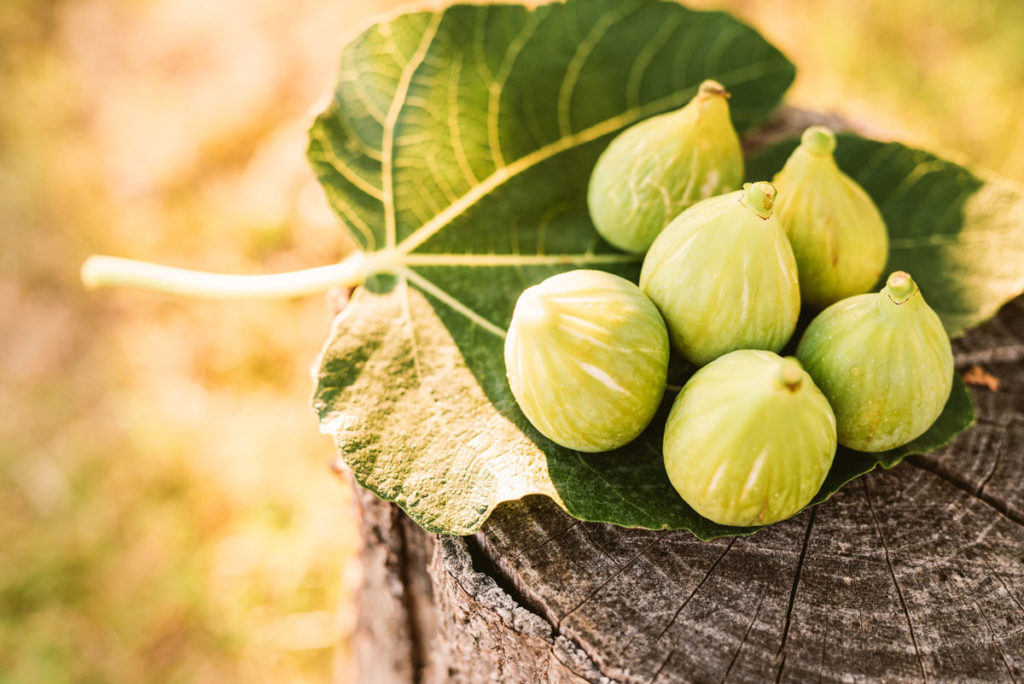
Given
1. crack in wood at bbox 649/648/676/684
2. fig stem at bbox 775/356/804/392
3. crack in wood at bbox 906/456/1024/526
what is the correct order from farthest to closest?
1. crack in wood at bbox 906/456/1024/526
2. crack in wood at bbox 649/648/676/684
3. fig stem at bbox 775/356/804/392

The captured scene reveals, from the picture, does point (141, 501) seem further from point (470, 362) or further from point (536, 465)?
point (536, 465)

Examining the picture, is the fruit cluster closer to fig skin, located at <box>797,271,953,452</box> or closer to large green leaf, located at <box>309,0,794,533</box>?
fig skin, located at <box>797,271,953,452</box>

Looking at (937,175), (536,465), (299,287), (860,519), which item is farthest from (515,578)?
(937,175)

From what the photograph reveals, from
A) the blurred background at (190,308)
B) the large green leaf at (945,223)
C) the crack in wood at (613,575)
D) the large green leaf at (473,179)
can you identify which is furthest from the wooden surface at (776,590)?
the blurred background at (190,308)

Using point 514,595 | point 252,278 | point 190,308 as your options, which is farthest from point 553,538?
point 190,308

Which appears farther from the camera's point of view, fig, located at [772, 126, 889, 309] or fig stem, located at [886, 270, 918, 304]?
fig, located at [772, 126, 889, 309]

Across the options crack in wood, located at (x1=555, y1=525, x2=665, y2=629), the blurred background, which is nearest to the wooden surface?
crack in wood, located at (x1=555, y1=525, x2=665, y2=629)

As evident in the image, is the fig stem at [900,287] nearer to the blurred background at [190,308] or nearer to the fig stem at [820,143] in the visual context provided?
the fig stem at [820,143]
